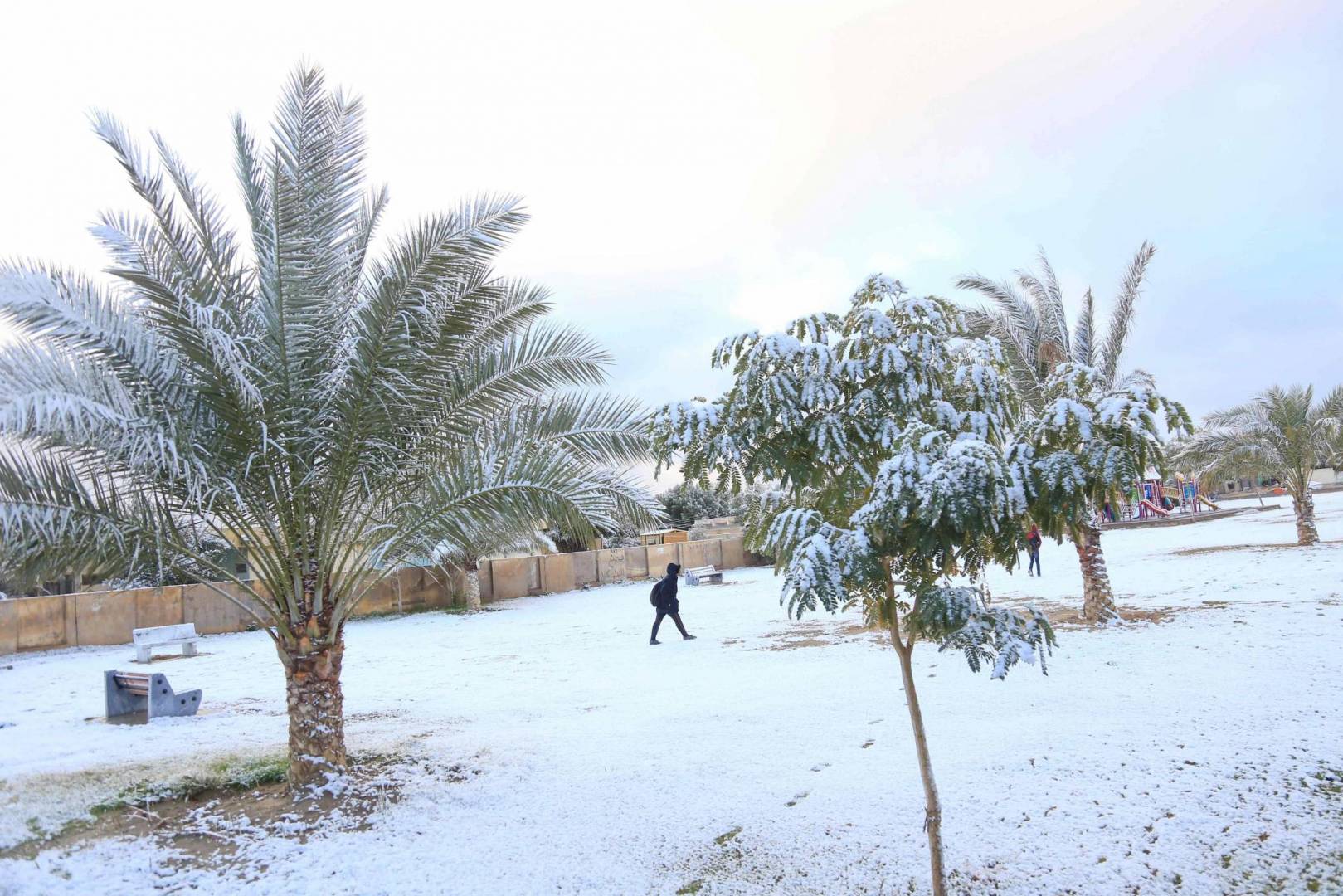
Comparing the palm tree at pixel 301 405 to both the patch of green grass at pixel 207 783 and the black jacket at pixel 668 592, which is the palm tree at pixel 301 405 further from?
the black jacket at pixel 668 592

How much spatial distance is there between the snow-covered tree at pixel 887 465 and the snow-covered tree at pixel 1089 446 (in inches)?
4.3

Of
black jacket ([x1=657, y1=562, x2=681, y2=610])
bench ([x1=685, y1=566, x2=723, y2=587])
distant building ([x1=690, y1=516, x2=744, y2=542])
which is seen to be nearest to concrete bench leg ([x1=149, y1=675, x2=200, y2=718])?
black jacket ([x1=657, y1=562, x2=681, y2=610])

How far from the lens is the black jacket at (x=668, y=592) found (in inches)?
523

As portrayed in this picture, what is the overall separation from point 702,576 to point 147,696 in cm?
1798

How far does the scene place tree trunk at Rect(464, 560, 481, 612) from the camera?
71.0 ft

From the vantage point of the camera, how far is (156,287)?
5.31 m

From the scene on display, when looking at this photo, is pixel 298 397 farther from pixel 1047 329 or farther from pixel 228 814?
pixel 1047 329

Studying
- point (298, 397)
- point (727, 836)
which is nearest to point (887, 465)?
point (727, 836)

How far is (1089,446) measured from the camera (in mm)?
3346

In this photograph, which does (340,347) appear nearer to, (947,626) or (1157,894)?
(947,626)

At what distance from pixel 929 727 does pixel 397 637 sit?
13.1m

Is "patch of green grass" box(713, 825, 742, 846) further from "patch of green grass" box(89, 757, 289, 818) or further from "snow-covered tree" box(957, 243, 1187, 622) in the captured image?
"snow-covered tree" box(957, 243, 1187, 622)

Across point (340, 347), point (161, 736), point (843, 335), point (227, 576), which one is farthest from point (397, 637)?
point (843, 335)

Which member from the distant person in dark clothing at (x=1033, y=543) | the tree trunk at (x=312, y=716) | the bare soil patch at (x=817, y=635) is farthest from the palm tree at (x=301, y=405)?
the bare soil patch at (x=817, y=635)
